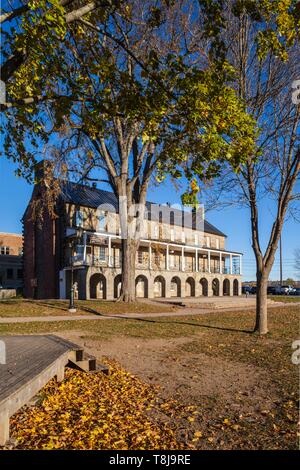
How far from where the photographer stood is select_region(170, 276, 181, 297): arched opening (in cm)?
4212

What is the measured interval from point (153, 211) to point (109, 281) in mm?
14649

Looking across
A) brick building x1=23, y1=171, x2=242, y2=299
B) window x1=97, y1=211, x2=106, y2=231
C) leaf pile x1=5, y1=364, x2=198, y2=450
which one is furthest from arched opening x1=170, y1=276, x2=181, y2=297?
leaf pile x1=5, y1=364, x2=198, y2=450

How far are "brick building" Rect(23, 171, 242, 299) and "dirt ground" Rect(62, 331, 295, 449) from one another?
866 inches

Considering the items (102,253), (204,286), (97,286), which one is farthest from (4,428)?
(204,286)

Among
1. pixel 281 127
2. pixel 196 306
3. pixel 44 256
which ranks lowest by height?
pixel 196 306

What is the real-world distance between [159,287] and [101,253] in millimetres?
7607

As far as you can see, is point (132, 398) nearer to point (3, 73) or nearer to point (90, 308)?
point (3, 73)

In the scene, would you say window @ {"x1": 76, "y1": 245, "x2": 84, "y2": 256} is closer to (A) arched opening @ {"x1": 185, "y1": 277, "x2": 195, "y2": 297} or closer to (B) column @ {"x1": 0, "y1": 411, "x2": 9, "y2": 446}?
(A) arched opening @ {"x1": 185, "y1": 277, "x2": 195, "y2": 297}

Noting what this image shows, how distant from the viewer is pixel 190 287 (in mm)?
45062

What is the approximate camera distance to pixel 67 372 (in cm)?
741

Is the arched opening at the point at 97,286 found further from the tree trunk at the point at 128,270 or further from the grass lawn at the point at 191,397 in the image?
the grass lawn at the point at 191,397

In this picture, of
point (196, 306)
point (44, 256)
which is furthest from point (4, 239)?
point (196, 306)

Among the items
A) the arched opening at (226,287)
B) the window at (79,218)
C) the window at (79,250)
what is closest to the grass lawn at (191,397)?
the window at (79,250)

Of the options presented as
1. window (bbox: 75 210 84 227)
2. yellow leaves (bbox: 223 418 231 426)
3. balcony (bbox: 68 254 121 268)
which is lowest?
yellow leaves (bbox: 223 418 231 426)
